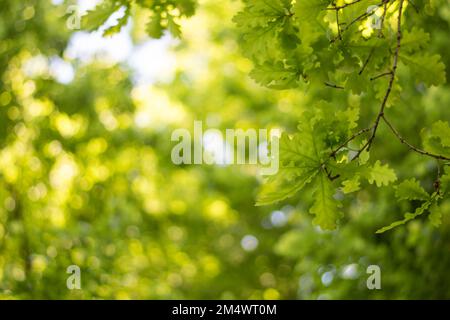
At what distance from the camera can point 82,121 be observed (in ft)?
18.1

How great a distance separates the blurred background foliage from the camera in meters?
3.98

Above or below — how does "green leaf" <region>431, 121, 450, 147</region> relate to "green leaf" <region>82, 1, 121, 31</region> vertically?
below

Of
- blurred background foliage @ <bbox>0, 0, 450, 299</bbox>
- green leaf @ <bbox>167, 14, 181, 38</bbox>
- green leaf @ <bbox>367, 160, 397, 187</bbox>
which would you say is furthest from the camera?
blurred background foliage @ <bbox>0, 0, 450, 299</bbox>

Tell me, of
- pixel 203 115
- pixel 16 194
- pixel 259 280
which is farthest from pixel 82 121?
pixel 259 280

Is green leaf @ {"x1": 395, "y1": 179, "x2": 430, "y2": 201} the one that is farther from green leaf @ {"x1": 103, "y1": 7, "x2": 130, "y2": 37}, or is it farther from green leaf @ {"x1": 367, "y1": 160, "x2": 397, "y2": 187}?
green leaf @ {"x1": 103, "y1": 7, "x2": 130, "y2": 37}

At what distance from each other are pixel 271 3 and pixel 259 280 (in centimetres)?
667

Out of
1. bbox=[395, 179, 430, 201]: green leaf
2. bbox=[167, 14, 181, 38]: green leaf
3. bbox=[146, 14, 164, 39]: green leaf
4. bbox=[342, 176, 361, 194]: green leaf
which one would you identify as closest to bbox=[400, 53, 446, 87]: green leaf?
bbox=[395, 179, 430, 201]: green leaf

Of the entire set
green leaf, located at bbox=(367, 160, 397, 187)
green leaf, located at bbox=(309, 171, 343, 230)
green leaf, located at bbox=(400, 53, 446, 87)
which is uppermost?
green leaf, located at bbox=(400, 53, 446, 87)

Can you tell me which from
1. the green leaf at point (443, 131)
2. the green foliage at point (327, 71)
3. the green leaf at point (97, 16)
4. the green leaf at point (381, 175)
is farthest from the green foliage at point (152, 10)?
the green leaf at point (443, 131)

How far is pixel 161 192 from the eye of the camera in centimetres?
715

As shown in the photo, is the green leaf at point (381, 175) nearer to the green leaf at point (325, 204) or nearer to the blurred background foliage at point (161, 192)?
the green leaf at point (325, 204)

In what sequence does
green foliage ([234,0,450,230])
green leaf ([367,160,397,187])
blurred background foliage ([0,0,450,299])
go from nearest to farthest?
green foliage ([234,0,450,230]) < green leaf ([367,160,397,187]) < blurred background foliage ([0,0,450,299])

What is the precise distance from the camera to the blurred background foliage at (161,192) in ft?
13.1

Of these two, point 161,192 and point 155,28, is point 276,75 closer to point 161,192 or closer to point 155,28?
point 155,28
